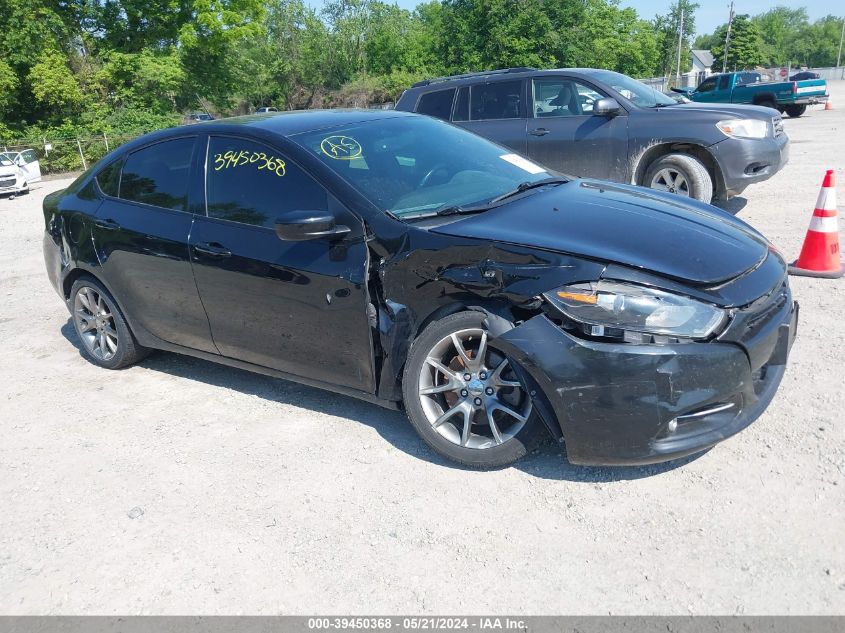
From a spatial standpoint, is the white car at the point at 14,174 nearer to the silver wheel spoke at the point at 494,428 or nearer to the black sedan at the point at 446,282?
the black sedan at the point at 446,282

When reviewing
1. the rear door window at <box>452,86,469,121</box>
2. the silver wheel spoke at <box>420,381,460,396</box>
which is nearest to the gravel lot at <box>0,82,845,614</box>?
the silver wheel spoke at <box>420,381,460,396</box>

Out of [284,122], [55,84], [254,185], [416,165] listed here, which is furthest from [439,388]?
[55,84]

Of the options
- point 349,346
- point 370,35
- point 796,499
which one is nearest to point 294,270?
point 349,346

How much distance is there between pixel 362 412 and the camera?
4.09m

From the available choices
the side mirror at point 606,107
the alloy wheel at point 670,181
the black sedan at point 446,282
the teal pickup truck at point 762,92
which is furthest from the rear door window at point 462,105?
the teal pickup truck at point 762,92

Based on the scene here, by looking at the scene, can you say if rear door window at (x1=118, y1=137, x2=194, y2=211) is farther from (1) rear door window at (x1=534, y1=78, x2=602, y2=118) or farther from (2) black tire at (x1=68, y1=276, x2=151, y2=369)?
(1) rear door window at (x1=534, y1=78, x2=602, y2=118)

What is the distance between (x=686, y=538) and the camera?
9.07 feet

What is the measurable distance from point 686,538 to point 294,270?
7.28 feet

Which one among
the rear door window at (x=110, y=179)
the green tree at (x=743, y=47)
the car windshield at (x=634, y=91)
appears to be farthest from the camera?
the green tree at (x=743, y=47)

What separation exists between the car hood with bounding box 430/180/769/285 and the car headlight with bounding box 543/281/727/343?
122 millimetres

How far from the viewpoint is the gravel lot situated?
259 centimetres

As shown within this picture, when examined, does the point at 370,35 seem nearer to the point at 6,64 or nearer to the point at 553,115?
the point at 6,64

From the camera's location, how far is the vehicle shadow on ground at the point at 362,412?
3.26 metres

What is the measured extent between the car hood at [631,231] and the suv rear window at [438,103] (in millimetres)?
5839
